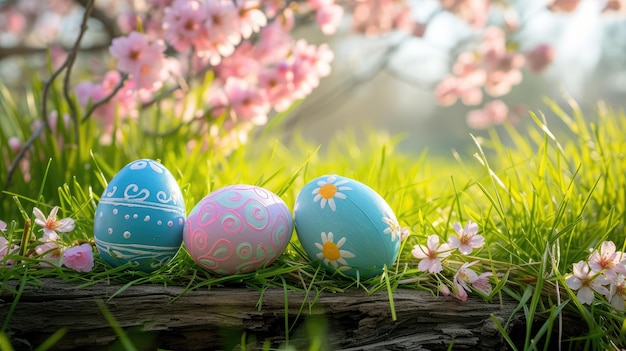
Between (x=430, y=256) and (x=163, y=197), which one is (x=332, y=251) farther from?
(x=163, y=197)

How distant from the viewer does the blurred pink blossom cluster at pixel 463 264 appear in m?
1.02

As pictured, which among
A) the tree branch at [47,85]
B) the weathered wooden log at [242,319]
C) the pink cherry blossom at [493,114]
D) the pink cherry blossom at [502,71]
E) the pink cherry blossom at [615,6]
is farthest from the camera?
the pink cherry blossom at [493,114]

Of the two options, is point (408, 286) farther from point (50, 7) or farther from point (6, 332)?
point (50, 7)

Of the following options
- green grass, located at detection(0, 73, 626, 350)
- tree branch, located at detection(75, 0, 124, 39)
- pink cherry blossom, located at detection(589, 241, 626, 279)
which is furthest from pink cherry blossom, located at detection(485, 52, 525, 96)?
pink cherry blossom, located at detection(589, 241, 626, 279)

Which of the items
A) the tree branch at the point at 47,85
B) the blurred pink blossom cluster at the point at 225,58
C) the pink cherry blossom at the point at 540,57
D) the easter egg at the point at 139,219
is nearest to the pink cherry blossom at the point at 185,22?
the blurred pink blossom cluster at the point at 225,58

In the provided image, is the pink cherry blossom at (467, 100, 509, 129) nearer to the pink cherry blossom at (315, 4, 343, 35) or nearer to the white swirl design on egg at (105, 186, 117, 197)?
the pink cherry blossom at (315, 4, 343, 35)

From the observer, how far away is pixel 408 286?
42.7 inches

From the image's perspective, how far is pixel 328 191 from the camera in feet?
3.42

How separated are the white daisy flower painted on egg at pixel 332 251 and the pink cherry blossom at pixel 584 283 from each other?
402 mm

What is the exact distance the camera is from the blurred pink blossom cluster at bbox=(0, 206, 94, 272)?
1004 mm

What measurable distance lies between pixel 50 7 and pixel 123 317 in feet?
11.5

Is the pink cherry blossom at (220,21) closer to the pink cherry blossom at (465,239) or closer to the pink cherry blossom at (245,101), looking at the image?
the pink cherry blossom at (245,101)

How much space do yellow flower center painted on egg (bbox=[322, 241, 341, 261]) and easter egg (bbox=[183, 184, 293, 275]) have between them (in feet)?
0.25

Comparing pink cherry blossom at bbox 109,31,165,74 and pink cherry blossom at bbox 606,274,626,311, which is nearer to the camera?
pink cherry blossom at bbox 606,274,626,311
